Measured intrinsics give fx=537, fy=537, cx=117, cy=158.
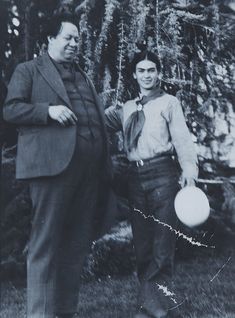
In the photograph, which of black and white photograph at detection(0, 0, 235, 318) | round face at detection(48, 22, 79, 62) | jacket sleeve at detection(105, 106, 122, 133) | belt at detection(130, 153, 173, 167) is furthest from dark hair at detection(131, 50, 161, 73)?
belt at detection(130, 153, 173, 167)

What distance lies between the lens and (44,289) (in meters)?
2.35

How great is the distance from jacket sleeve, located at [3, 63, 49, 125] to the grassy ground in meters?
1.02

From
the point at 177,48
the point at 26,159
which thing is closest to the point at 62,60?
the point at 26,159

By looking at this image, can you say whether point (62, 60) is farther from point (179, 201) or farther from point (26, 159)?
point (179, 201)

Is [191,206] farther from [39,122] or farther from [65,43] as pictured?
[65,43]

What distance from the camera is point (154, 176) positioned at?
8.46 ft

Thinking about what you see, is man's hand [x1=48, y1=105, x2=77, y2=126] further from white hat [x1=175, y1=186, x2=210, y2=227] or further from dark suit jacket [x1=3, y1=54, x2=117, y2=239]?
white hat [x1=175, y1=186, x2=210, y2=227]

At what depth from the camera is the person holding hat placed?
8.44 ft

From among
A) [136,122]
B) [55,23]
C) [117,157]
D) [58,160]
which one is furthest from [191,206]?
[55,23]

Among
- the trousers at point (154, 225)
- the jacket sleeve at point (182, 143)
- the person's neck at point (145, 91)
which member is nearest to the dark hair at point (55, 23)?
the person's neck at point (145, 91)

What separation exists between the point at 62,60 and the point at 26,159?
0.51 m

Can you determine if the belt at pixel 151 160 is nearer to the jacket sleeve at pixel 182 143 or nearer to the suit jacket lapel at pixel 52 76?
the jacket sleeve at pixel 182 143

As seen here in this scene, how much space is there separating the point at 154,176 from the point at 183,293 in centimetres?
70

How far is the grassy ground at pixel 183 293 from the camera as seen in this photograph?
2645mm
